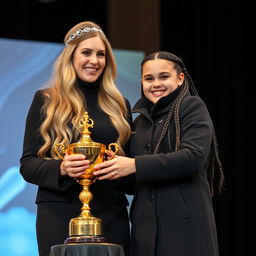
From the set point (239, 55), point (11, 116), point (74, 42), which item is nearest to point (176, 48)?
point (239, 55)

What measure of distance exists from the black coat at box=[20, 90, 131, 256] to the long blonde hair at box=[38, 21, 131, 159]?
0.04m

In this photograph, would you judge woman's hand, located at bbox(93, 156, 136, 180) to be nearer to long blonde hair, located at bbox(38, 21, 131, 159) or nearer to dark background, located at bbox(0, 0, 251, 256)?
long blonde hair, located at bbox(38, 21, 131, 159)

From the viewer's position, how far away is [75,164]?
2.66 m

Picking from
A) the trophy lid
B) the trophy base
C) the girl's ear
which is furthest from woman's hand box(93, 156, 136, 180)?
the girl's ear

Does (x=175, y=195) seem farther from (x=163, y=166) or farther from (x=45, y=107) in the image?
(x=45, y=107)

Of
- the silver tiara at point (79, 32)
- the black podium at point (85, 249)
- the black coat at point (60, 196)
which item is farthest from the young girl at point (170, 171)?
the silver tiara at point (79, 32)

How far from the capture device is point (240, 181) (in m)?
5.16

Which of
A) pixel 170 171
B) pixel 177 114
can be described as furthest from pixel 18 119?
pixel 170 171

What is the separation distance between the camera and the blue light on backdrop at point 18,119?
14.0ft

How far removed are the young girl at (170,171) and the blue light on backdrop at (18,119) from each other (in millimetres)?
1575

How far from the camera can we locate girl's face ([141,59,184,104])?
9.44 feet

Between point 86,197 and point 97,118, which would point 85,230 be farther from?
point 97,118

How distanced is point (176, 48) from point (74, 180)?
264 centimetres

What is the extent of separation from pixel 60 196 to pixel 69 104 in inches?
15.2
